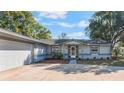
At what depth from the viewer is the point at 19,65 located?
1734cm

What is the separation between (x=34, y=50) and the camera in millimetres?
22359

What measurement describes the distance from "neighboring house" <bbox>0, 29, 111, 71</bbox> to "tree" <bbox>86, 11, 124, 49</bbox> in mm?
4771

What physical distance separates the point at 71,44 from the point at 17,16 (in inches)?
480

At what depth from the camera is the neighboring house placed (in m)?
14.3

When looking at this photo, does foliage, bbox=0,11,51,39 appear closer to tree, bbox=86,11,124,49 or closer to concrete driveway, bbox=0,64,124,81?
tree, bbox=86,11,124,49

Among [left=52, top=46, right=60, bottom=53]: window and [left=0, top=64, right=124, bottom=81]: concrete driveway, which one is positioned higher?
[left=52, top=46, right=60, bottom=53]: window

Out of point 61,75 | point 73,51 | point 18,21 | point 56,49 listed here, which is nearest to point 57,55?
point 56,49

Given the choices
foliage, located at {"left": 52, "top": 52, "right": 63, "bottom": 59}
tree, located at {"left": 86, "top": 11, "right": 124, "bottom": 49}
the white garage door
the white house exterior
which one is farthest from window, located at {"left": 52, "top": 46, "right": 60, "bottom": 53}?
the white garage door

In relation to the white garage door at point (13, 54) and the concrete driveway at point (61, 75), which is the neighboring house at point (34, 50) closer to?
the white garage door at point (13, 54)

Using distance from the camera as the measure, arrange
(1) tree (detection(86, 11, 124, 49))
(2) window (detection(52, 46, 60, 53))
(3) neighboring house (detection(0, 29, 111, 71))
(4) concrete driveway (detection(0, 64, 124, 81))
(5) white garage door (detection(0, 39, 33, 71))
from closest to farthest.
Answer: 1. (4) concrete driveway (detection(0, 64, 124, 81))
2. (5) white garage door (detection(0, 39, 33, 71))
3. (3) neighboring house (detection(0, 29, 111, 71))
4. (2) window (detection(52, 46, 60, 53))
5. (1) tree (detection(86, 11, 124, 49))

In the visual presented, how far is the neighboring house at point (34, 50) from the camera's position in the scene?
14328 mm
